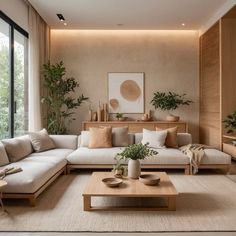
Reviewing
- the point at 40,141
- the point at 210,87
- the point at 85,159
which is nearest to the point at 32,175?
the point at 85,159

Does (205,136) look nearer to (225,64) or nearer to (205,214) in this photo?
(225,64)

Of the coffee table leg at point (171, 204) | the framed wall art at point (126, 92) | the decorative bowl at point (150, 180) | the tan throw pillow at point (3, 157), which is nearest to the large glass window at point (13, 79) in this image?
the tan throw pillow at point (3, 157)

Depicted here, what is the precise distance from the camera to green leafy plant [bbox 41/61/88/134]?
7.05 m

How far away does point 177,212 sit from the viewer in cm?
328

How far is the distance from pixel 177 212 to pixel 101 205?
906 mm

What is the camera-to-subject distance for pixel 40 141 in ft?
17.9

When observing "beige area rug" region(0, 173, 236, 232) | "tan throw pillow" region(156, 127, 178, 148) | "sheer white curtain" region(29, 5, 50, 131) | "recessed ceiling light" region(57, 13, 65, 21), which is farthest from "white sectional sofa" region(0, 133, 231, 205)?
"recessed ceiling light" region(57, 13, 65, 21)

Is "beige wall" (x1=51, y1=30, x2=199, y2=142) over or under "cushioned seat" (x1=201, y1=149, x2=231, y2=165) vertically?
over

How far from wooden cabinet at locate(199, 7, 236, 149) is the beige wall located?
0.78m

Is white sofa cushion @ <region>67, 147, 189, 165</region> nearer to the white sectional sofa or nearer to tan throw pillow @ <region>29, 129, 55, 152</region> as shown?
the white sectional sofa

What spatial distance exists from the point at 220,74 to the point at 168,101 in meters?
1.65

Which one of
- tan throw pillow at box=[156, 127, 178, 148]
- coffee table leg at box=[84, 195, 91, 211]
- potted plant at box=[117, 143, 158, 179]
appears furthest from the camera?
tan throw pillow at box=[156, 127, 178, 148]

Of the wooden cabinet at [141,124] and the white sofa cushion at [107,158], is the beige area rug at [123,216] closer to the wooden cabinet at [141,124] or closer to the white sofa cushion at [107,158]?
the white sofa cushion at [107,158]

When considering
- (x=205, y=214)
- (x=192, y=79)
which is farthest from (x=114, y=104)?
(x=205, y=214)
